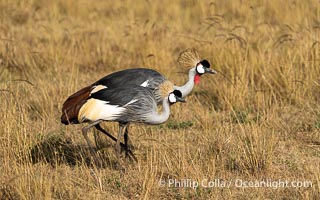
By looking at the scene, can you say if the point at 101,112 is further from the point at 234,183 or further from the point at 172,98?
the point at 234,183

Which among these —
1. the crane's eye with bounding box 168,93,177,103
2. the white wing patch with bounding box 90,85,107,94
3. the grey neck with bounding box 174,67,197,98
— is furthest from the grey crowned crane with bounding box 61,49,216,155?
the grey neck with bounding box 174,67,197,98

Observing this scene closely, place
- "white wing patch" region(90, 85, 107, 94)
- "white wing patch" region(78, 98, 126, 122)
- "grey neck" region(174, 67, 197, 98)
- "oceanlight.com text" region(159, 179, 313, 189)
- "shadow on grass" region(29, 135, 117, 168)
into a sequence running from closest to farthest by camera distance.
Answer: "oceanlight.com text" region(159, 179, 313, 189) → "white wing patch" region(78, 98, 126, 122) → "white wing patch" region(90, 85, 107, 94) → "shadow on grass" region(29, 135, 117, 168) → "grey neck" region(174, 67, 197, 98)

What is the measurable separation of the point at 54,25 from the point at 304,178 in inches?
239

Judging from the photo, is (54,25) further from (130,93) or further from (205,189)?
(205,189)

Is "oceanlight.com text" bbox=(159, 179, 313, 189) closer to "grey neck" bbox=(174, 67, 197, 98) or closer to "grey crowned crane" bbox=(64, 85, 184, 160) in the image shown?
"grey crowned crane" bbox=(64, 85, 184, 160)

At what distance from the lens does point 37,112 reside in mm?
6578

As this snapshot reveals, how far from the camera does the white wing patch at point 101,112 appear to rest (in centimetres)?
483

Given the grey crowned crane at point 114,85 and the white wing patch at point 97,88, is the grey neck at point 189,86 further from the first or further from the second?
the white wing patch at point 97,88

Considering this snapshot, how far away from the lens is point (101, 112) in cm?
483

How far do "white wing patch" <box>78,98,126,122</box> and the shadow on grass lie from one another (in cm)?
37

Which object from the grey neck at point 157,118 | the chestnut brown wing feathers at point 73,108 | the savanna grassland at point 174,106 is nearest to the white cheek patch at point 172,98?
the grey neck at point 157,118

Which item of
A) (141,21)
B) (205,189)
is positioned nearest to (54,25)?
(141,21)

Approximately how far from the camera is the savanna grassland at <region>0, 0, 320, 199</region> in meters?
4.68

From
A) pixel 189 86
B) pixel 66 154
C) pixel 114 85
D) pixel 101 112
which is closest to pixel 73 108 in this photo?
pixel 101 112
